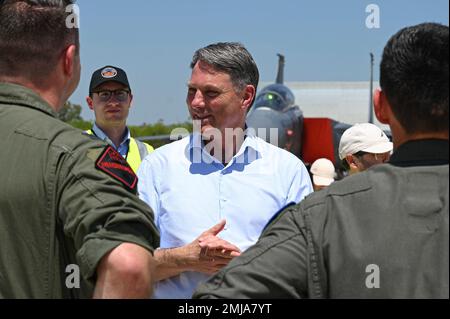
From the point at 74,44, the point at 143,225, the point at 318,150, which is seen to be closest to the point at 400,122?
the point at 143,225

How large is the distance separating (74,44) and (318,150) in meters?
17.3

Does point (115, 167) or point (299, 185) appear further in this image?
point (299, 185)

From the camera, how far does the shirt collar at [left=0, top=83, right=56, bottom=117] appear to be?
6.97 feet

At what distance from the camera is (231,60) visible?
3.58 m

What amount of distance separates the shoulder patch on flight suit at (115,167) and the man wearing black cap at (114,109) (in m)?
3.65

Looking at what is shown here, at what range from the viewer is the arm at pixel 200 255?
3053 millimetres

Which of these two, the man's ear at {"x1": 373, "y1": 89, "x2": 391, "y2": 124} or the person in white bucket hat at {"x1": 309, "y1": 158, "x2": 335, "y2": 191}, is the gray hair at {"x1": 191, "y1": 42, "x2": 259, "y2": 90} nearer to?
the man's ear at {"x1": 373, "y1": 89, "x2": 391, "y2": 124}

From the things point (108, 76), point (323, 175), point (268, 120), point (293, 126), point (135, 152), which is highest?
point (108, 76)

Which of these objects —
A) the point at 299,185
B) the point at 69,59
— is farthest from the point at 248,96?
the point at 69,59

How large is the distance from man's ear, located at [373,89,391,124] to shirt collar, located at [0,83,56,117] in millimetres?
1085

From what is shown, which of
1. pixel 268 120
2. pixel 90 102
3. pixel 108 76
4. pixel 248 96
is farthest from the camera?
pixel 268 120

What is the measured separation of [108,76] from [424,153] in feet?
14.3

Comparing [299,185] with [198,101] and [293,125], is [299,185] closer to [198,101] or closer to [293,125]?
[198,101]

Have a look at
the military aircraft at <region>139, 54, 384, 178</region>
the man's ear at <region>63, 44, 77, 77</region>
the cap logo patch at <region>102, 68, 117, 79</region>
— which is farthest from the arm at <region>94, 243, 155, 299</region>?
the military aircraft at <region>139, 54, 384, 178</region>
